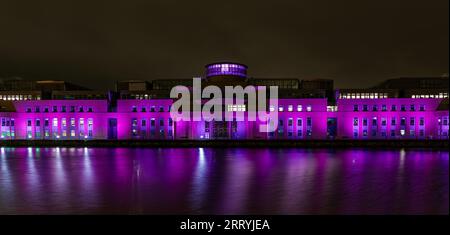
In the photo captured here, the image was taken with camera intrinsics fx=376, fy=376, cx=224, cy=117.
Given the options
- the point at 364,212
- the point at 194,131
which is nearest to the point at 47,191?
the point at 364,212

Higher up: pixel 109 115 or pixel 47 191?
pixel 109 115

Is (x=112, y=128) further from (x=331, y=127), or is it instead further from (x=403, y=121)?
(x=403, y=121)

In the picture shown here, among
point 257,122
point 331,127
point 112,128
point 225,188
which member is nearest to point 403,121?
A: point 331,127

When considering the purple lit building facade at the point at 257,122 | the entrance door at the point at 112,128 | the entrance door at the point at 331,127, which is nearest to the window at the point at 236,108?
the purple lit building facade at the point at 257,122

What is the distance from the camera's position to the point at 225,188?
1051 inches

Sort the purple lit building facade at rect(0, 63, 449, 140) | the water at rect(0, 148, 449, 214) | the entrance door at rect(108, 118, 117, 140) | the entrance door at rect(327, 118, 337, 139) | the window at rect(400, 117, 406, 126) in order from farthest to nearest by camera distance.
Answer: the entrance door at rect(108, 118, 117, 140)
the entrance door at rect(327, 118, 337, 139)
the window at rect(400, 117, 406, 126)
the purple lit building facade at rect(0, 63, 449, 140)
the water at rect(0, 148, 449, 214)

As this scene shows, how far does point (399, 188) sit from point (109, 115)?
7163 centimetres

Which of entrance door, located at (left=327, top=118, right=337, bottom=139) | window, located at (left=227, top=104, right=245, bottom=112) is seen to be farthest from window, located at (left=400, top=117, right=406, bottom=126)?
window, located at (left=227, top=104, right=245, bottom=112)

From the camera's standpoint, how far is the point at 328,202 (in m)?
21.8

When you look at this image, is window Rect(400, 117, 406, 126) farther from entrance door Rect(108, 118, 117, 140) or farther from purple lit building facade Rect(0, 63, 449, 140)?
entrance door Rect(108, 118, 117, 140)

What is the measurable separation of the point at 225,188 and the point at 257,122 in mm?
56072

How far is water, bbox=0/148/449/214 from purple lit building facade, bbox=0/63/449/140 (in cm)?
4296

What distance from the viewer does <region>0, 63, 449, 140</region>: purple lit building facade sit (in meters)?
82.7
